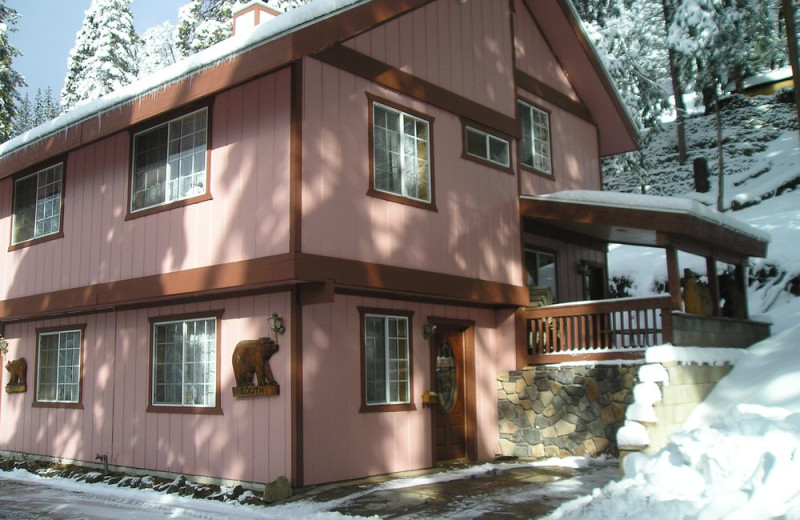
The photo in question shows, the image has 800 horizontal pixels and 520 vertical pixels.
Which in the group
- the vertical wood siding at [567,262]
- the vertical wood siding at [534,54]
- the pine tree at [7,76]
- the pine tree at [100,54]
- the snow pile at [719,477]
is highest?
the pine tree at [100,54]

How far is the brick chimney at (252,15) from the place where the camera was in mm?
12734

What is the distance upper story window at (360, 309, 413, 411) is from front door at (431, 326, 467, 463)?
0.67m

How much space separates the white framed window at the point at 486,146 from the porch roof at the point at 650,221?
0.85 metres

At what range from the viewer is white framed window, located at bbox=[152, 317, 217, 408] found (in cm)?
1112

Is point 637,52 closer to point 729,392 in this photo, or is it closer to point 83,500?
point 729,392

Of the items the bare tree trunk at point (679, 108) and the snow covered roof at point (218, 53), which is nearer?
the snow covered roof at point (218, 53)

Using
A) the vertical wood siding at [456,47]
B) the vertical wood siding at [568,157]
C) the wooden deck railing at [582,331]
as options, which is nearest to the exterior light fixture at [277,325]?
the vertical wood siding at [456,47]

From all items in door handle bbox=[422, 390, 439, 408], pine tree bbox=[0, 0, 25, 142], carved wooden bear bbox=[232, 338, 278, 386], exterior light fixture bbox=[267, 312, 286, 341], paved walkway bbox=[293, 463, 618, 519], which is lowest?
paved walkway bbox=[293, 463, 618, 519]

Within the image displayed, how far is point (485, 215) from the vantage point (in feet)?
43.2

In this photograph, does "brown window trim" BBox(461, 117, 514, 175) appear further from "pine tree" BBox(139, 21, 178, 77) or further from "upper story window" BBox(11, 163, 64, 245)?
"pine tree" BBox(139, 21, 178, 77)

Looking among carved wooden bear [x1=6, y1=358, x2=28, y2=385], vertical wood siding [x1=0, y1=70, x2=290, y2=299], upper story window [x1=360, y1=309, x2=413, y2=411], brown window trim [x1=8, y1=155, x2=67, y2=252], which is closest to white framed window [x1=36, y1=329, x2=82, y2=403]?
carved wooden bear [x1=6, y1=358, x2=28, y2=385]

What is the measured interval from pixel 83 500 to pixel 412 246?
222 inches

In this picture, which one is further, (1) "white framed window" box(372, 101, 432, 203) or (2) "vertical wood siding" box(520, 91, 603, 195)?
(2) "vertical wood siding" box(520, 91, 603, 195)

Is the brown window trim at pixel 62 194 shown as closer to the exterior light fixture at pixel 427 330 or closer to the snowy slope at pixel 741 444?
the exterior light fixture at pixel 427 330
